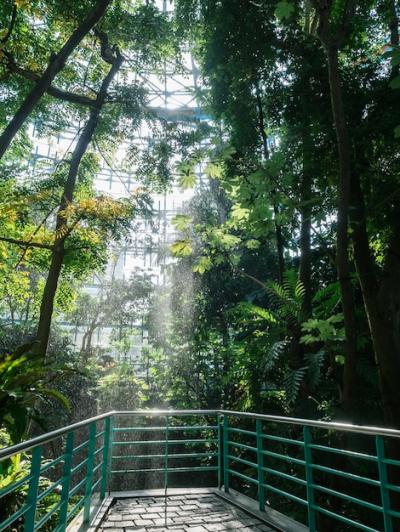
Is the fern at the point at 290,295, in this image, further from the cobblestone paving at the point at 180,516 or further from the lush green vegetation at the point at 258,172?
the cobblestone paving at the point at 180,516

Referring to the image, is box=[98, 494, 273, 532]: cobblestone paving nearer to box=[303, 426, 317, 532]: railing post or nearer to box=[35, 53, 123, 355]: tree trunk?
box=[303, 426, 317, 532]: railing post

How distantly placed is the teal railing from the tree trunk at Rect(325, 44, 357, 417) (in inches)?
20.9

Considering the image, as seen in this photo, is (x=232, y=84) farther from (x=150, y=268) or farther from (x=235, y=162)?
(x=150, y=268)

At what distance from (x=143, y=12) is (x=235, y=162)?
3.98 metres

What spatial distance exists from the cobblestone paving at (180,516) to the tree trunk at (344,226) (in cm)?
148

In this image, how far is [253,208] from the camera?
4035 mm

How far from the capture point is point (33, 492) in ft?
8.04

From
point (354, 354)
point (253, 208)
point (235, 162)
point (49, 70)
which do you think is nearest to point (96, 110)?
point (49, 70)

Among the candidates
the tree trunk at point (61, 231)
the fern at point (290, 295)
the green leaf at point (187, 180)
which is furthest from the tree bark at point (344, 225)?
the tree trunk at point (61, 231)

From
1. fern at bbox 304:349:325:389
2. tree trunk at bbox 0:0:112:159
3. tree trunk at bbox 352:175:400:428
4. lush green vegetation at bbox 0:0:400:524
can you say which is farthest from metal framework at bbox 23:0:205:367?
fern at bbox 304:349:325:389

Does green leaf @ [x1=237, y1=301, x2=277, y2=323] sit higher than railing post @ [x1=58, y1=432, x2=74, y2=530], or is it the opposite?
green leaf @ [x1=237, y1=301, x2=277, y2=323]

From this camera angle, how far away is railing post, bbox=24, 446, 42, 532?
2.39 meters

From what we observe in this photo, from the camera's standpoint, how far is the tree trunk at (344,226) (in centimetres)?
330

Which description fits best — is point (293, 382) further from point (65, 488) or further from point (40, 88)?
point (40, 88)
